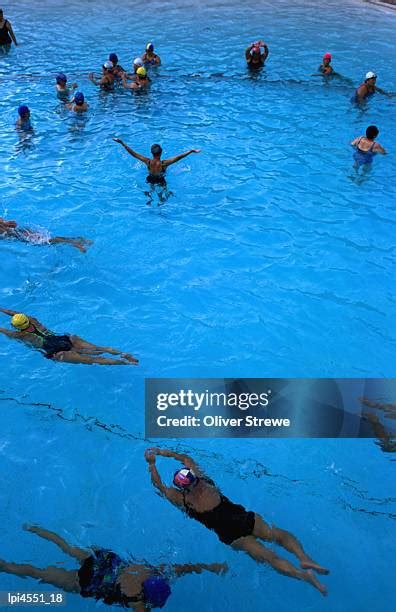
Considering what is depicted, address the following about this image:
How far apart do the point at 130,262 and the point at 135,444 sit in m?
3.97

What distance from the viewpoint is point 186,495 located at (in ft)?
18.0

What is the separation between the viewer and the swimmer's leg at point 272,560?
196 inches

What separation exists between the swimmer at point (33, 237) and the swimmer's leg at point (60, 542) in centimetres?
546

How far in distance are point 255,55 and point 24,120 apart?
890 centimetres

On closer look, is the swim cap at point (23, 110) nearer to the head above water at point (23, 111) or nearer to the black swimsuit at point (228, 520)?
the head above water at point (23, 111)

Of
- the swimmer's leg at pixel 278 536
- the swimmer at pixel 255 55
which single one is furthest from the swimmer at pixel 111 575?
the swimmer at pixel 255 55

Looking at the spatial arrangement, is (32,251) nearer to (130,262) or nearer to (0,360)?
(130,262)

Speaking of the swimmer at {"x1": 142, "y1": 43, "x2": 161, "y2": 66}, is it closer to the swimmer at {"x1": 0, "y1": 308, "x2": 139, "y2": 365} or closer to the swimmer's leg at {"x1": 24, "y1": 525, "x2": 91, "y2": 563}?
the swimmer at {"x1": 0, "y1": 308, "x2": 139, "y2": 365}

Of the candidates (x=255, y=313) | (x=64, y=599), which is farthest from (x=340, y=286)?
(x=64, y=599)

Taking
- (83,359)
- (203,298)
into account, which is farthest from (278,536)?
(203,298)

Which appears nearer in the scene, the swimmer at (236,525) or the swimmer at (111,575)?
the swimmer at (111,575)

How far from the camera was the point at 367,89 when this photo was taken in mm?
14500

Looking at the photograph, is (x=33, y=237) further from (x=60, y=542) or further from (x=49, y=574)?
(x=49, y=574)

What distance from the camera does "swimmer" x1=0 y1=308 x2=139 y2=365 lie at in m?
7.09
